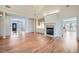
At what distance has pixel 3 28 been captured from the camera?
257cm

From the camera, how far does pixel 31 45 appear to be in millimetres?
2445

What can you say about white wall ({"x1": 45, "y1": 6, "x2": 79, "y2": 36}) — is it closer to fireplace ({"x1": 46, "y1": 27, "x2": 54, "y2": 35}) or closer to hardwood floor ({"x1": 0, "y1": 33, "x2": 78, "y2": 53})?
fireplace ({"x1": 46, "y1": 27, "x2": 54, "y2": 35})

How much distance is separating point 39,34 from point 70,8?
3.10ft

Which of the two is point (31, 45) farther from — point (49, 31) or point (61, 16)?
point (61, 16)

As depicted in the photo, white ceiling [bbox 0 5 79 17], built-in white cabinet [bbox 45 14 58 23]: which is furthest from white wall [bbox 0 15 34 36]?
Answer: built-in white cabinet [bbox 45 14 58 23]

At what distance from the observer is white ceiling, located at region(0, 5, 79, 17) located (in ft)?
Result: 7.96

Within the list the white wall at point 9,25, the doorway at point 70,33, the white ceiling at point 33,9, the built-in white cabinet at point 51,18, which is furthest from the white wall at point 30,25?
the doorway at point 70,33

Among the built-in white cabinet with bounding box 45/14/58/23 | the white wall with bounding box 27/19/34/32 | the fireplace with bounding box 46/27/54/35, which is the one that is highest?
the built-in white cabinet with bounding box 45/14/58/23

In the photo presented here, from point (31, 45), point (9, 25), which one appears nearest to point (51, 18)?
point (31, 45)

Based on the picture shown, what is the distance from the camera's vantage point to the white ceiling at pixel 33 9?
2426mm

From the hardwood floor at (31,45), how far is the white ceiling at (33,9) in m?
0.56

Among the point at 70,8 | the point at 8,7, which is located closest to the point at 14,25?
the point at 8,7

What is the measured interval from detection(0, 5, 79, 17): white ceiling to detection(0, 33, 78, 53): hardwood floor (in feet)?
1.84

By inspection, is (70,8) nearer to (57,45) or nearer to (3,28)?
(57,45)
